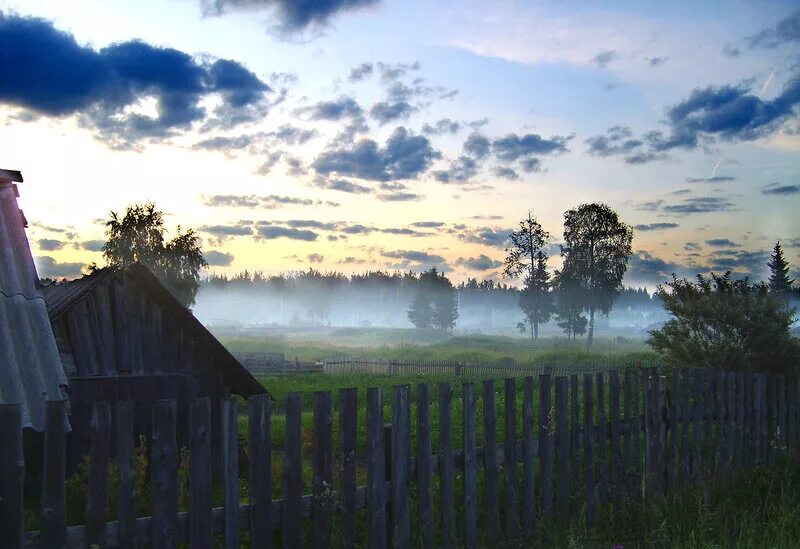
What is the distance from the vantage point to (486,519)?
6.21 meters

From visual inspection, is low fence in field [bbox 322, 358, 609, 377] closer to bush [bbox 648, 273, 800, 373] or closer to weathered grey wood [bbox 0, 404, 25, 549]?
bush [bbox 648, 273, 800, 373]

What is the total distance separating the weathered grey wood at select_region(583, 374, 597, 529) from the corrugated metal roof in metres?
4.92

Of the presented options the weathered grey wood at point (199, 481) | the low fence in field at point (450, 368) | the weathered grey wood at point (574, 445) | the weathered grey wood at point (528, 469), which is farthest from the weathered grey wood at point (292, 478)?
the low fence in field at point (450, 368)

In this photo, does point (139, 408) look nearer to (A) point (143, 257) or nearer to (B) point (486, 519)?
(B) point (486, 519)

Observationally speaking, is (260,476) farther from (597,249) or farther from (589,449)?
(597,249)

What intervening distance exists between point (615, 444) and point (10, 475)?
20.2 ft

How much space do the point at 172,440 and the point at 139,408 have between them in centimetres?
666

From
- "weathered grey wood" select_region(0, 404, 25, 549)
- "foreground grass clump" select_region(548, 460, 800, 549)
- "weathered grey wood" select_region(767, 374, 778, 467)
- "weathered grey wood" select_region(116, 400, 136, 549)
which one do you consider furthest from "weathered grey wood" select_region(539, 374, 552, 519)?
"weathered grey wood" select_region(767, 374, 778, 467)

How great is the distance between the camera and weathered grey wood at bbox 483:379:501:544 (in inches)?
243

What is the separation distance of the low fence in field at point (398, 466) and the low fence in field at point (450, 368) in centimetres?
2499

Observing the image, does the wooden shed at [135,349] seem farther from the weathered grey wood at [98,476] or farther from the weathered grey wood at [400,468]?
the weathered grey wood at [98,476]

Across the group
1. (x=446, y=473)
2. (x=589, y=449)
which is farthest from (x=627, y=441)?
(x=446, y=473)

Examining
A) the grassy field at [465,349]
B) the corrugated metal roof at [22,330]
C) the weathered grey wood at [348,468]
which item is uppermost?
the corrugated metal roof at [22,330]

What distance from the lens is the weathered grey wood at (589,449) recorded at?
7.00 meters
